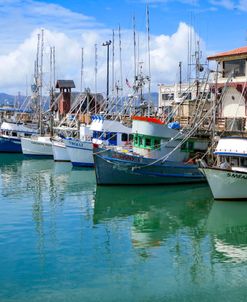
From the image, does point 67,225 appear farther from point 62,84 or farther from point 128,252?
point 62,84

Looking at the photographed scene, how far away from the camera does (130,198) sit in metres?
30.1

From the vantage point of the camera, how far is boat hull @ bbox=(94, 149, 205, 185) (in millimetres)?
32812

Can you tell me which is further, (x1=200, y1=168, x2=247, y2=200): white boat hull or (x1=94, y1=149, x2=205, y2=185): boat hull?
(x1=94, y1=149, x2=205, y2=185): boat hull

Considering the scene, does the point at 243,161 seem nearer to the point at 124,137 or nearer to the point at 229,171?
the point at 229,171

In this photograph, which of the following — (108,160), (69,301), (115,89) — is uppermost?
(115,89)

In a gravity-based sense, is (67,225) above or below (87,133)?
below

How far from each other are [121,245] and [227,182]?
383 inches

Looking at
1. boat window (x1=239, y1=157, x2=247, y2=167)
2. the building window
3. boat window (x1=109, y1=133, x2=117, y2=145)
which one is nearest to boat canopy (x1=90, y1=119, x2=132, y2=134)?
the building window

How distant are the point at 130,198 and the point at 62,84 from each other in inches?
2371

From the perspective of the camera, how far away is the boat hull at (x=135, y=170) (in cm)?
3281

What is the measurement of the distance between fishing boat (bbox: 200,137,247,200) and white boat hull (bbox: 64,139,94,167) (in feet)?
60.7

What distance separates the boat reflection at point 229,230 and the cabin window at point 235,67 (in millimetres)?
12938

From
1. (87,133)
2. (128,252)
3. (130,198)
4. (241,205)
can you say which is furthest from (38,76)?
(128,252)

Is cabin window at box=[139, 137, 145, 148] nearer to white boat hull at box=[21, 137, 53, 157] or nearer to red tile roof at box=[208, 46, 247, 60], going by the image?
red tile roof at box=[208, 46, 247, 60]
